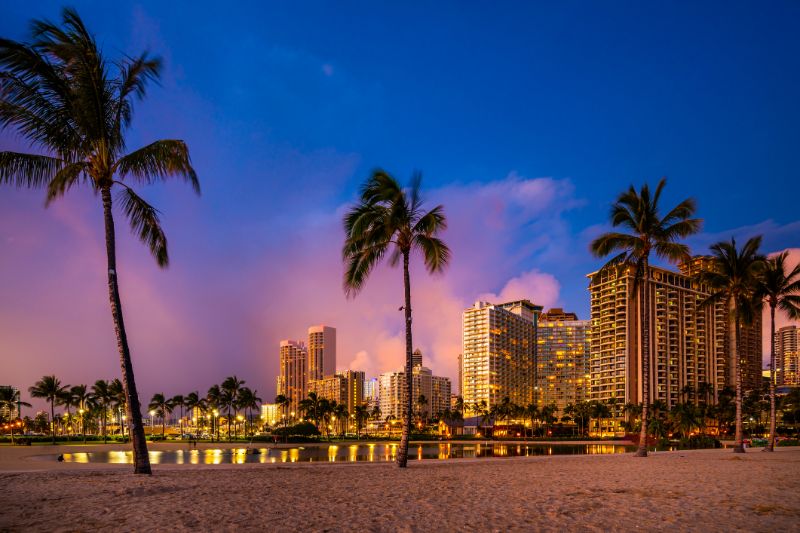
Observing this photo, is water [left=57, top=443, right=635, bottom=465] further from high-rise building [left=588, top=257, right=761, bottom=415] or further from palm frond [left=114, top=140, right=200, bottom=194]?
high-rise building [left=588, top=257, right=761, bottom=415]

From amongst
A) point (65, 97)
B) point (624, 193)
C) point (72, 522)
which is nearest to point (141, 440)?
point (72, 522)

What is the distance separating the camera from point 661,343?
175375 millimetres

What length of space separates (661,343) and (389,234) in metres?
176

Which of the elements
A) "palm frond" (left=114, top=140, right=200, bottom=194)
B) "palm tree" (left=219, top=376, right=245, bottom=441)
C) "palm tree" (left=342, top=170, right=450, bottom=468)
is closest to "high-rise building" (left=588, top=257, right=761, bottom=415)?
"palm tree" (left=219, top=376, right=245, bottom=441)

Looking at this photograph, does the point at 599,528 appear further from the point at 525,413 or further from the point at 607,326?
the point at 607,326

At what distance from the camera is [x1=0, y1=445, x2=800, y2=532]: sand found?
9617 millimetres

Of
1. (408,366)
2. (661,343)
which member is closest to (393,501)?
(408,366)

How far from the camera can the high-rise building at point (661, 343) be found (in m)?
174

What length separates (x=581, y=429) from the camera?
163 m

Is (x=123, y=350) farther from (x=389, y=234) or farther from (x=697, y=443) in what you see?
(x=697, y=443)

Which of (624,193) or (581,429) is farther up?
(624,193)

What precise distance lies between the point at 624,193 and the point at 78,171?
2563 cm

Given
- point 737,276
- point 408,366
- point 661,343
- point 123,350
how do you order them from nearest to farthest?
point 123,350 < point 408,366 < point 737,276 < point 661,343

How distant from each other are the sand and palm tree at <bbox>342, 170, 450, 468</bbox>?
684cm
